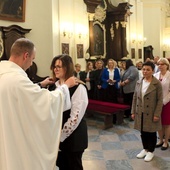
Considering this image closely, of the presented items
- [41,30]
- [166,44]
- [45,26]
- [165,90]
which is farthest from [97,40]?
[166,44]

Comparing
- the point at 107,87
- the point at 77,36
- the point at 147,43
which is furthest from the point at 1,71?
the point at 147,43

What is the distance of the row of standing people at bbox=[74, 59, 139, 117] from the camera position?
687 centimetres

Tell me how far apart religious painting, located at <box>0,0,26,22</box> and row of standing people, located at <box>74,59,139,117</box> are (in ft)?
8.52

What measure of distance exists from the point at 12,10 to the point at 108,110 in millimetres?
3892

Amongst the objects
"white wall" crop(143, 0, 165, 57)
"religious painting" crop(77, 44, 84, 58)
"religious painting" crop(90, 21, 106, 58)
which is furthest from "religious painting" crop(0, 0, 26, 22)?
"white wall" crop(143, 0, 165, 57)

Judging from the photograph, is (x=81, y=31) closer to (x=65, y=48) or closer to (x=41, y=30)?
(x=65, y=48)

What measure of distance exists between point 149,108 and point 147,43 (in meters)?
12.6

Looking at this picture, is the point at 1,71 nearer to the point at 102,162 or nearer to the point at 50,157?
the point at 50,157

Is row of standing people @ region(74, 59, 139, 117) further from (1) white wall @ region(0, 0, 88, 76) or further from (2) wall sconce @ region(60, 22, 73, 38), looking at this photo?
(2) wall sconce @ region(60, 22, 73, 38)

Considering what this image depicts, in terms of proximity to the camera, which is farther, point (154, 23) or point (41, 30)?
point (154, 23)

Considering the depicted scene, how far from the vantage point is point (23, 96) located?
214cm

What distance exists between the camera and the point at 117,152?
15.0ft

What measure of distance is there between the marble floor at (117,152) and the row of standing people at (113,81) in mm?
1146

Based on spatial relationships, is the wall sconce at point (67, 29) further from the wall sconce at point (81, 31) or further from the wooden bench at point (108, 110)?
the wooden bench at point (108, 110)
